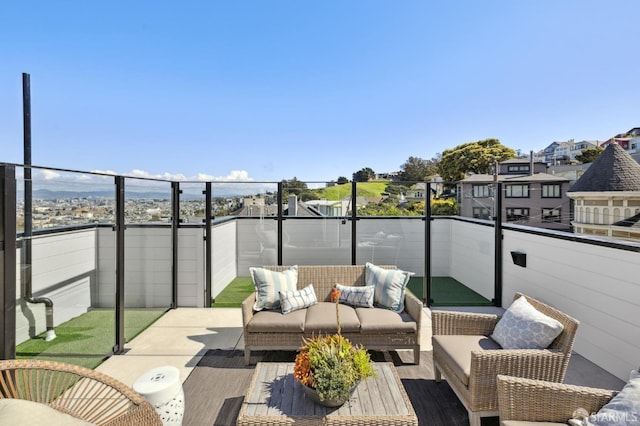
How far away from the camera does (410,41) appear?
7.97 meters

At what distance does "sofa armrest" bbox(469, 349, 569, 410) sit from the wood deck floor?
348mm

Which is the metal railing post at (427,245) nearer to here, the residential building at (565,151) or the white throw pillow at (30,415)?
the white throw pillow at (30,415)

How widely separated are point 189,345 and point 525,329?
357 centimetres

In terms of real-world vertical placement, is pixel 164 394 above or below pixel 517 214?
below

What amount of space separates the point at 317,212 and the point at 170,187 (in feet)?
7.72

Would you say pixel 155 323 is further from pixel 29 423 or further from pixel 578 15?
pixel 578 15

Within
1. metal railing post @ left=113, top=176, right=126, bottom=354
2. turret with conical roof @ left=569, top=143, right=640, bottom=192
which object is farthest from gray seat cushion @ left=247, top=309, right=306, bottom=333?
turret with conical roof @ left=569, top=143, right=640, bottom=192

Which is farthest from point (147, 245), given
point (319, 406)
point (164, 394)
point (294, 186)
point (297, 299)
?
point (319, 406)

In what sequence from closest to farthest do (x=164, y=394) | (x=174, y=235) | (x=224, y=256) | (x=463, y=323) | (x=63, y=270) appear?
(x=164, y=394)
(x=463, y=323)
(x=63, y=270)
(x=174, y=235)
(x=224, y=256)

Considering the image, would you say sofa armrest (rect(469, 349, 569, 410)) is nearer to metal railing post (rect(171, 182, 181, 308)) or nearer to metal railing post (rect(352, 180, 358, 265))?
metal railing post (rect(352, 180, 358, 265))

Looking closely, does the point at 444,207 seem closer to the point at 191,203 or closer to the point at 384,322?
the point at 384,322

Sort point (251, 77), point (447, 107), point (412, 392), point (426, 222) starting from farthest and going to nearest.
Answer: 1. point (447, 107)
2. point (251, 77)
3. point (426, 222)
4. point (412, 392)

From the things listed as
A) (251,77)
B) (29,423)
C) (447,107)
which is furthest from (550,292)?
(447,107)

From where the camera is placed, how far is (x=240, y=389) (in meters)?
2.95
